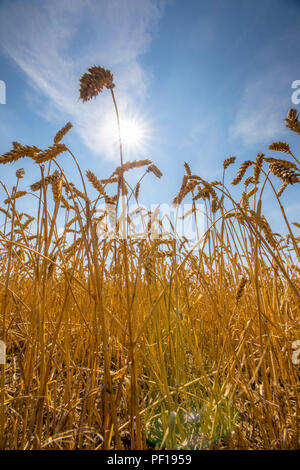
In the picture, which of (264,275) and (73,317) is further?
Answer: (73,317)

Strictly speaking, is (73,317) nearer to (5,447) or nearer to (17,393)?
(17,393)

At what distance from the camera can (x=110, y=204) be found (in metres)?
1.03

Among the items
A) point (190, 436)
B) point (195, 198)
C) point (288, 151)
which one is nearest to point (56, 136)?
point (288, 151)

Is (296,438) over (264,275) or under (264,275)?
under

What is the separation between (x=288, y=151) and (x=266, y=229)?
321mm

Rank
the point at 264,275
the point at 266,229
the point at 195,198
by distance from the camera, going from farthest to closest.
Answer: the point at 195,198
the point at 264,275
the point at 266,229

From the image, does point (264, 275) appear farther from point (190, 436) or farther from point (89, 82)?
point (89, 82)

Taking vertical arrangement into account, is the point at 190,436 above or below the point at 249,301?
below

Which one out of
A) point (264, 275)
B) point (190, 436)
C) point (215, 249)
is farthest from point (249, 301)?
point (190, 436)

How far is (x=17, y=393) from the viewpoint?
3.20 ft

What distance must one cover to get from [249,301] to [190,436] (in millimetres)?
734
